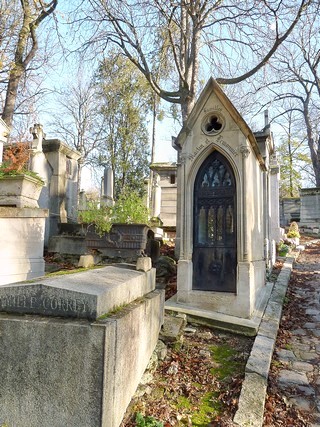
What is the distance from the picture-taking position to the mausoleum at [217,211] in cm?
495

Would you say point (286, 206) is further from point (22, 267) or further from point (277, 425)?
point (277, 425)

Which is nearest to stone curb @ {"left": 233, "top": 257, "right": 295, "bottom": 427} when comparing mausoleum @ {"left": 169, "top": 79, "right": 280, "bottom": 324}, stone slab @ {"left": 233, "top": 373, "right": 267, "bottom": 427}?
stone slab @ {"left": 233, "top": 373, "right": 267, "bottom": 427}

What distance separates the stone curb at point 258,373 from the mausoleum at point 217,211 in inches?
14.0

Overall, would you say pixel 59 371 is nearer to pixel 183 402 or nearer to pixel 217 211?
pixel 183 402

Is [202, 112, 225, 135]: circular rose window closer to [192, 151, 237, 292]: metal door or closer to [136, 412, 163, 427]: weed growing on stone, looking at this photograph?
[192, 151, 237, 292]: metal door

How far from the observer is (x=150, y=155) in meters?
26.8

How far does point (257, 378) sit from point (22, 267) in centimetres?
502

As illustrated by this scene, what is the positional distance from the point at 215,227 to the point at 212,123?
1.71m

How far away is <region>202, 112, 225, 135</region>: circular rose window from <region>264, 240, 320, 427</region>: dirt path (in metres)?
3.21

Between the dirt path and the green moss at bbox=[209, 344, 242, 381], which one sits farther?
the green moss at bbox=[209, 344, 242, 381]

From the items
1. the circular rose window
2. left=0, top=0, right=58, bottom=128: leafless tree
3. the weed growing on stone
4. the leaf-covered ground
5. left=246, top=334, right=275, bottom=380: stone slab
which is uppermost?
left=0, top=0, right=58, bottom=128: leafless tree

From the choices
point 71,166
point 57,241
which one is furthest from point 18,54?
point 57,241

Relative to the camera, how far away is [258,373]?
3080mm

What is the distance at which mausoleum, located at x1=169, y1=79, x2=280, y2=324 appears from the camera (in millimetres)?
4945
